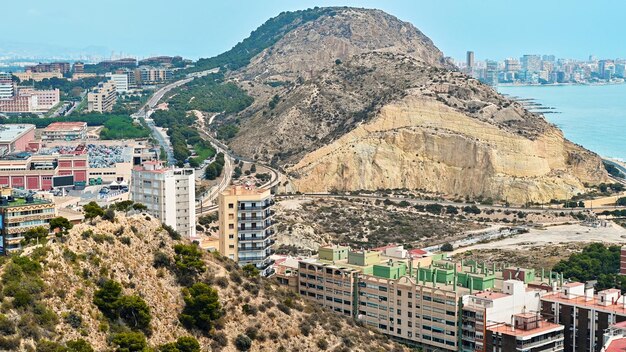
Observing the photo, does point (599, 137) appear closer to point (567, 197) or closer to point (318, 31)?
point (318, 31)

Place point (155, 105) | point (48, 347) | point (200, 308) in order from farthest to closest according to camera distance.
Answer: point (155, 105) → point (200, 308) → point (48, 347)

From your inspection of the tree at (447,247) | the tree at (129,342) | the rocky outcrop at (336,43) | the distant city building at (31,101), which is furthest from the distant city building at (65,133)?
the tree at (129,342)

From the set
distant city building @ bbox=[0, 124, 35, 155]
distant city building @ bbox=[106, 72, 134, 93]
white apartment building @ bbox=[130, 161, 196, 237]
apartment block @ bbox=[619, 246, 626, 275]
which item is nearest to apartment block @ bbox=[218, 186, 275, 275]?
white apartment building @ bbox=[130, 161, 196, 237]

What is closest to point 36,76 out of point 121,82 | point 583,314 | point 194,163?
point 121,82

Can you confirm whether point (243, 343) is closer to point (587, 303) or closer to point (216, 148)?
point (587, 303)

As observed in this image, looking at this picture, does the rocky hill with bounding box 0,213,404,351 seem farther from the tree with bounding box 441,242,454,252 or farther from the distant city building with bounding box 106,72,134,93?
the distant city building with bounding box 106,72,134,93

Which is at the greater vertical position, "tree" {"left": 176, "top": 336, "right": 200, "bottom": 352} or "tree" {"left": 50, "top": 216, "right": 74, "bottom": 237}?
"tree" {"left": 50, "top": 216, "right": 74, "bottom": 237}
